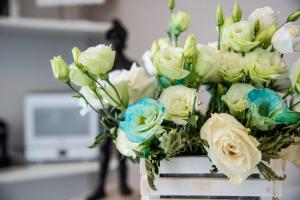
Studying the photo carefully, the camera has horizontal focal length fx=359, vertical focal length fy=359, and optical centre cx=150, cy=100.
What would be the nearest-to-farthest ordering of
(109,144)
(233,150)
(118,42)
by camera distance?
(233,150)
(118,42)
(109,144)

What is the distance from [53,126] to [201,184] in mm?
1007

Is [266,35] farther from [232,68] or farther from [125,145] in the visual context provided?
[125,145]

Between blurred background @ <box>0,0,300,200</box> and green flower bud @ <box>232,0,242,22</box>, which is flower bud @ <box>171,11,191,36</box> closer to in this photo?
green flower bud @ <box>232,0,242,22</box>

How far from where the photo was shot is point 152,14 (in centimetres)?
152

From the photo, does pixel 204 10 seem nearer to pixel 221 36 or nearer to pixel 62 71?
pixel 221 36

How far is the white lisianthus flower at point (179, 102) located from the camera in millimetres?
531

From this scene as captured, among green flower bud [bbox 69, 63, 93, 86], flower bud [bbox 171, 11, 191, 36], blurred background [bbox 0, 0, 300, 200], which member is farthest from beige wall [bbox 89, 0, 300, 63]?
green flower bud [bbox 69, 63, 93, 86]

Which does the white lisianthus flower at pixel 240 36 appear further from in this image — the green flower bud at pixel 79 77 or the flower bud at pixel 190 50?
the green flower bud at pixel 79 77

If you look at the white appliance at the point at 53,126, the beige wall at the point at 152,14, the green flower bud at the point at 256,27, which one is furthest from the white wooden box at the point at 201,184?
the white appliance at the point at 53,126

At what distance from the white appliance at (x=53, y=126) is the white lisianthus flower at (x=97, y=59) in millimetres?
931

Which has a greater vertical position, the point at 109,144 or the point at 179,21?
the point at 179,21

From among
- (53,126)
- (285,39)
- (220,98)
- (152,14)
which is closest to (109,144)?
(53,126)

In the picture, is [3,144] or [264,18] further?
[3,144]

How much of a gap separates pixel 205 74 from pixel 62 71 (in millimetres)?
227
